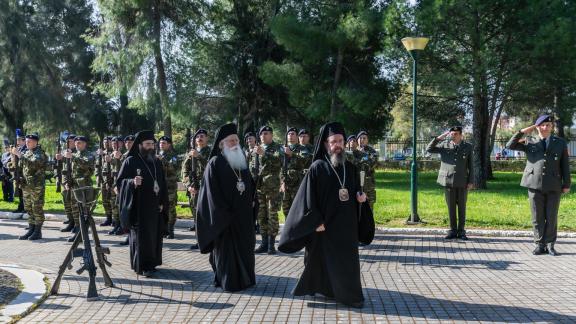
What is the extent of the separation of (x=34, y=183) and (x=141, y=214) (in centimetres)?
504

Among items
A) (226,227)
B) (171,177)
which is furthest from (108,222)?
(226,227)

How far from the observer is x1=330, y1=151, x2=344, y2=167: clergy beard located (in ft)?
22.2

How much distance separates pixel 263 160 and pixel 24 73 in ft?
93.5

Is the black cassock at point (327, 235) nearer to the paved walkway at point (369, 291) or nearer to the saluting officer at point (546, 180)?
the paved walkway at point (369, 291)

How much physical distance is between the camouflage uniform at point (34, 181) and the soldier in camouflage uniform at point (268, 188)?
5.01 metres

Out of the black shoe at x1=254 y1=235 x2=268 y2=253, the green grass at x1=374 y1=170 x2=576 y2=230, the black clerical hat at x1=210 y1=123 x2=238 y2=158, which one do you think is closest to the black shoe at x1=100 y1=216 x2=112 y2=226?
the black shoe at x1=254 y1=235 x2=268 y2=253

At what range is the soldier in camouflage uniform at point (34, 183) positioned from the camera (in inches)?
482

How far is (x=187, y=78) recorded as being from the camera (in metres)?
28.5

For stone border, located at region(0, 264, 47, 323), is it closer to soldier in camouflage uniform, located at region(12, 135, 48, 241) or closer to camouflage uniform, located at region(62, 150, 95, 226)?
Result: soldier in camouflage uniform, located at region(12, 135, 48, 241)

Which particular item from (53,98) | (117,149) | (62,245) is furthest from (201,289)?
(53,98)

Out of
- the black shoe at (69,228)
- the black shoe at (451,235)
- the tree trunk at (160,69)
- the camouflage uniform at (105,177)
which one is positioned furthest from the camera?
the tree trunk at (160,69)

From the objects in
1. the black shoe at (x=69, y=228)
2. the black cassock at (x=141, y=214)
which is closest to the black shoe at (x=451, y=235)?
the black cassock at (x=141, y=214)

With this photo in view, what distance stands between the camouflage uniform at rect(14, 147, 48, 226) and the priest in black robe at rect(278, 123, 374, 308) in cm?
770

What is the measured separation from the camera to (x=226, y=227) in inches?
295
